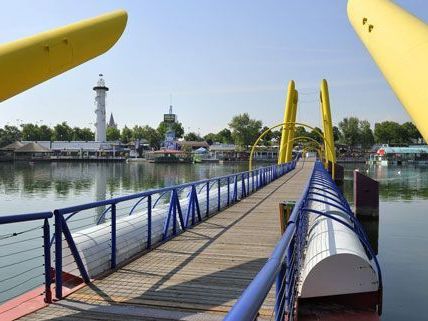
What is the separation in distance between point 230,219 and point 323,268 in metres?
6.67

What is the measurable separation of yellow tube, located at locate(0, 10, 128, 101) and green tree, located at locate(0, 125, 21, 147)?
153 meters

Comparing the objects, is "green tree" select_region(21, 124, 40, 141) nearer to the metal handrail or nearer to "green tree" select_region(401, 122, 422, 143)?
"green tree" select_region(401, 122, 422, 143)

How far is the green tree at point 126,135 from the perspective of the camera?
184775 millimetres

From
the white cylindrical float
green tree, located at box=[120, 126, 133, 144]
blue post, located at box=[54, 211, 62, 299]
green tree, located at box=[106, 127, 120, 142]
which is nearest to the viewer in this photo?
blue post, located at box=[54, 211, 62, 299]

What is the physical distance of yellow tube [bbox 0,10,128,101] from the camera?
5082 millimetres

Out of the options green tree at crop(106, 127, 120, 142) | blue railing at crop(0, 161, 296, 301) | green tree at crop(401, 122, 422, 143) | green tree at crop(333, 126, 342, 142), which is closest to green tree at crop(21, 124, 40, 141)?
green tree at crop(106, 127, 120, 142)

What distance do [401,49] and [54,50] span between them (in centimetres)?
365

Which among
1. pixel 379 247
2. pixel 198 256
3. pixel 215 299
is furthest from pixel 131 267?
pixel 379 247

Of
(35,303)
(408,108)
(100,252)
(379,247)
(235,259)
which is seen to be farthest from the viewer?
(379,247)

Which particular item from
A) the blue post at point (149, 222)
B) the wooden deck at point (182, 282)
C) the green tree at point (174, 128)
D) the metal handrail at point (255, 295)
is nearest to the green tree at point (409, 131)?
the green tree at point (174, 128)

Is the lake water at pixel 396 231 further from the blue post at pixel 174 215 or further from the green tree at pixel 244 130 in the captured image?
the green tree at pixel 244 130

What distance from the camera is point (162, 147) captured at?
177375 mm

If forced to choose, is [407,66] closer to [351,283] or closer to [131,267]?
[351,283]

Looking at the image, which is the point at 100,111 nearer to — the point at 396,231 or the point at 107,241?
the point at 396,231
